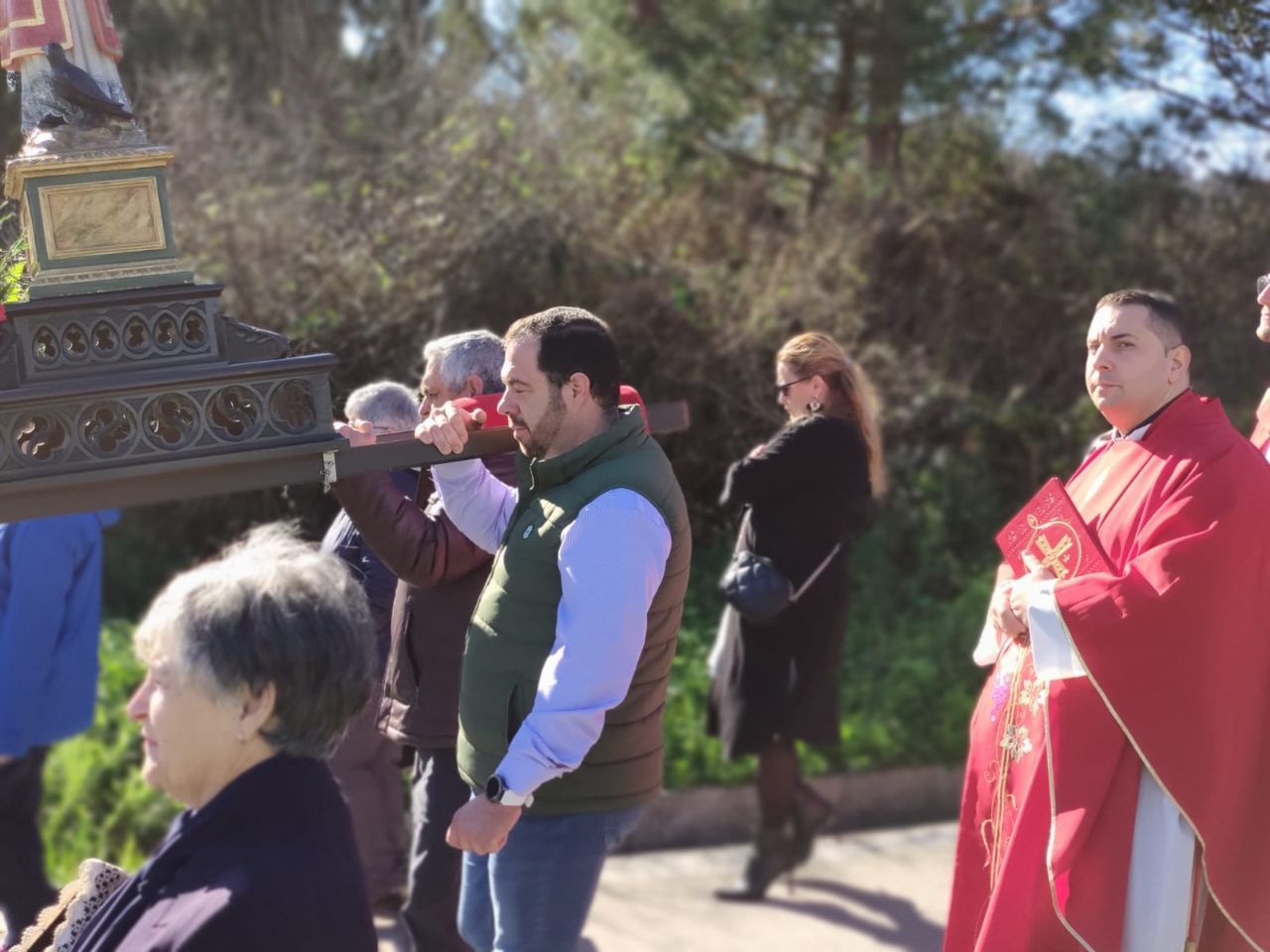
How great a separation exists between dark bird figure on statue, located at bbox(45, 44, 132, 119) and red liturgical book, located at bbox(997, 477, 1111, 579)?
2090mm

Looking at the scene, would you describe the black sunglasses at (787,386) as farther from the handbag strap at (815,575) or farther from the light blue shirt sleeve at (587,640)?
the light blue shirt sleeve at (587,640)

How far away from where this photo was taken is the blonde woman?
15.6 feet

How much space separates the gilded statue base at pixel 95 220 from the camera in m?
2.75

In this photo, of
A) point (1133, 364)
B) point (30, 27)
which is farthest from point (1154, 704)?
point (30, 27)

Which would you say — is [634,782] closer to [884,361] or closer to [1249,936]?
[1249,936]

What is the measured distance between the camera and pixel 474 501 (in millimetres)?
3559

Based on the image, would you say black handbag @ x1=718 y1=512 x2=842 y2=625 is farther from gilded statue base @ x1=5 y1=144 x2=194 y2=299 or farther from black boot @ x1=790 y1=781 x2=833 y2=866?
gilded statue base @ x1=5 y1=144 x2=194 y2=299

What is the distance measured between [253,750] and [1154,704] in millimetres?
1974

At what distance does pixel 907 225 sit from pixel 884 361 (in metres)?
1.43

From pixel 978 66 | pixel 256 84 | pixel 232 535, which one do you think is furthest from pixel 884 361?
pixel 256 84

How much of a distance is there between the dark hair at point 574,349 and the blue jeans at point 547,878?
0.87 m

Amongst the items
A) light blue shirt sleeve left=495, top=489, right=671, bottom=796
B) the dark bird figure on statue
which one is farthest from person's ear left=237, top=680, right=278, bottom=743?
the dark bird figure on statue

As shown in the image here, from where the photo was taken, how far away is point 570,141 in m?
9.70

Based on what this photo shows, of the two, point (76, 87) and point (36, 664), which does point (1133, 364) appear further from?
point (36, 664)
